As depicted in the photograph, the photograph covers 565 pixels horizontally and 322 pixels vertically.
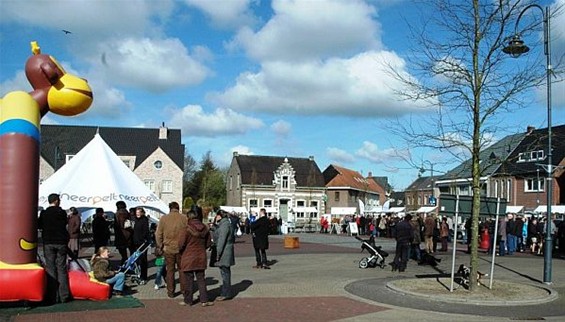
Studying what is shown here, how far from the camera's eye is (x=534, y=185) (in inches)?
2112

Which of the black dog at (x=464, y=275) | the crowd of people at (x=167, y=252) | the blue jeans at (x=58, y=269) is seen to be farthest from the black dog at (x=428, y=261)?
the blue jeans at (x=58, y=269)

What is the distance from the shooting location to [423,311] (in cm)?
1074

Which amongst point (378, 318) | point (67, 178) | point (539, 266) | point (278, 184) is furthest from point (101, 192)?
point (278, 184)

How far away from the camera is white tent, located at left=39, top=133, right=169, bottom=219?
55.5ft

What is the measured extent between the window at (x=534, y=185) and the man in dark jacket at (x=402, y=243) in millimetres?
39482

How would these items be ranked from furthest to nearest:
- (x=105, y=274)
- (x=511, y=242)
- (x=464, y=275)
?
(x=511, y=242) < (x=464, y=275) < (x=105, y=274)

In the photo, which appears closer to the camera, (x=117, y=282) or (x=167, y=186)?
(x=117, y=282)

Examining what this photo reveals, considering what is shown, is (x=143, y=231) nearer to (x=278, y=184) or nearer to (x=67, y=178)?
(x=67, y=178)

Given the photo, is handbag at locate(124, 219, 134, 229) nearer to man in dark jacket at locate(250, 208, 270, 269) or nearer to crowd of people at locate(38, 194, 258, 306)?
crowd of people at locate(38, 194, 258, 306)

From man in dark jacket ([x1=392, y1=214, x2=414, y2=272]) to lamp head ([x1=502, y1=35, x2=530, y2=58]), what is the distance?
19.6 ft

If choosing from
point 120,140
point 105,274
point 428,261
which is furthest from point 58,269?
point 120,140

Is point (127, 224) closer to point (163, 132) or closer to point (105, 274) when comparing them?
point (105, 274)

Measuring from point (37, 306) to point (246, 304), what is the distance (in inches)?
142

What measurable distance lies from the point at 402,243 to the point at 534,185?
135ft
